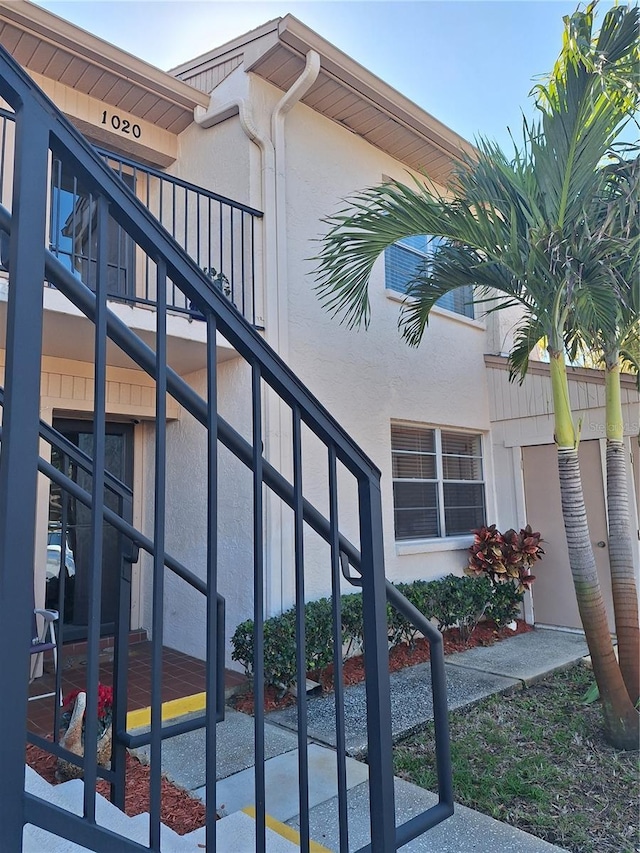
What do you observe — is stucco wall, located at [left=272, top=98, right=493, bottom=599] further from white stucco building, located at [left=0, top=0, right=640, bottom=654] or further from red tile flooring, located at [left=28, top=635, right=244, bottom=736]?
red tile flooring, located at [left=28, top=635, right=244, bottom=736]

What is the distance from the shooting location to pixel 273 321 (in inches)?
241

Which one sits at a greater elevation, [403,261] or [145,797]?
[403,261]

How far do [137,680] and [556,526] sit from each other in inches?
225

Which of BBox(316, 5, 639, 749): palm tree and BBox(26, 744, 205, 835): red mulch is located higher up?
BBox(316, 5, 639, 749): palm tree

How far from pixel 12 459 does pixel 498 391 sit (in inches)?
331

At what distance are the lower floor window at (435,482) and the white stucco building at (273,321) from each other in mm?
31

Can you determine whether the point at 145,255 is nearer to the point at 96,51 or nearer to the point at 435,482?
the point at 96,51

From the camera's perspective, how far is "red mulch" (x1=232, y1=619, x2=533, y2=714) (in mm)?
5121

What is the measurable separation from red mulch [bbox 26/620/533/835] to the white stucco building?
0.82 metres

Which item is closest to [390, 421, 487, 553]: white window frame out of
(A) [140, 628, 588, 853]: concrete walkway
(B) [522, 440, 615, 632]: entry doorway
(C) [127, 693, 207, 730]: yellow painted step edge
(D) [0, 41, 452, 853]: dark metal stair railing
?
(B) [522, 440, 615, 632]: entry doorway

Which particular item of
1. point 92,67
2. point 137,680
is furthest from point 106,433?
point 92,67

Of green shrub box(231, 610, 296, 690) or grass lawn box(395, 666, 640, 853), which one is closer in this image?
grass lawn box(395, 666, 640, 853)

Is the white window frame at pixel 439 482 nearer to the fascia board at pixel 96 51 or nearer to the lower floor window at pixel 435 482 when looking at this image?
the lower floor window at pixel 435 482

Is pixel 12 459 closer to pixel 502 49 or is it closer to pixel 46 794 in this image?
pixel 46 794
